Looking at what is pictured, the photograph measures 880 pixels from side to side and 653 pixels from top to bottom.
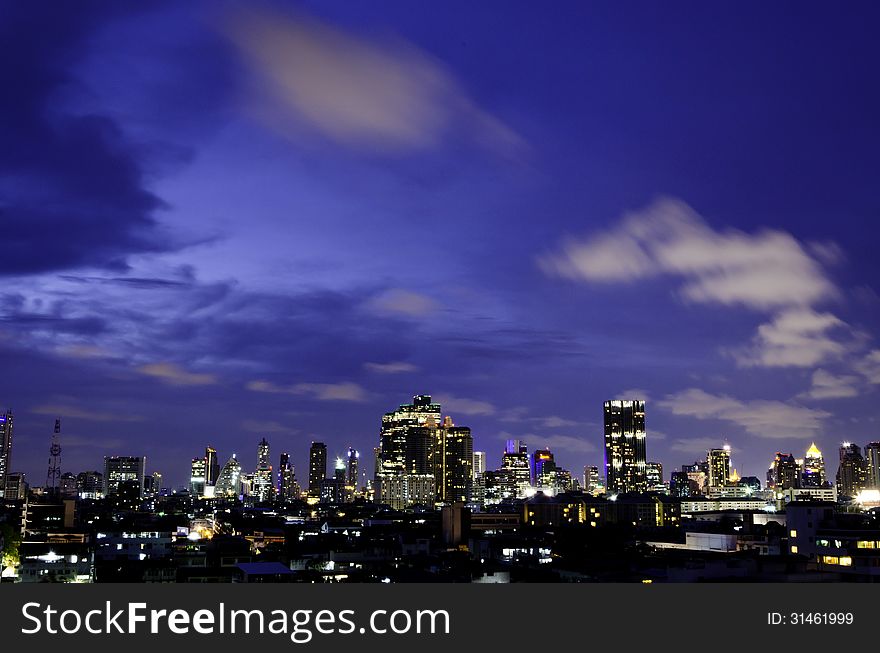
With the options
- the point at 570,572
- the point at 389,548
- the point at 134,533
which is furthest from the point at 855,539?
the point at 134,533

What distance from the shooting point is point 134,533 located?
67.8 metres

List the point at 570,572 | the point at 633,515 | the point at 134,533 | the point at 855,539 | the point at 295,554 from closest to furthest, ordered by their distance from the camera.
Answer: the point at 570,572 → the point at 855,539 → the point at 295,554 → the point at 134,533 → the point at 633,515
